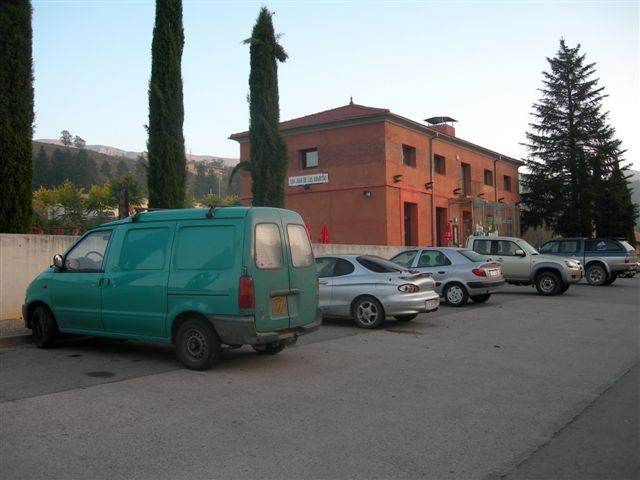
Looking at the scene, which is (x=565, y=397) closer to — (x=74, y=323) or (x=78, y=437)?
(x=78, y=437)

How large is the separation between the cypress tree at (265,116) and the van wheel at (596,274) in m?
12.7

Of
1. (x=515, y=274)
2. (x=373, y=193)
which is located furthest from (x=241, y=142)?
(x=515, y=274)

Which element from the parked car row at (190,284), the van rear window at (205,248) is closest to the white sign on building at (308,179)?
the parked car row at (190,284)

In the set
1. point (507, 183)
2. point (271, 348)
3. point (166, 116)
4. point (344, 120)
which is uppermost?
point (344, 120)

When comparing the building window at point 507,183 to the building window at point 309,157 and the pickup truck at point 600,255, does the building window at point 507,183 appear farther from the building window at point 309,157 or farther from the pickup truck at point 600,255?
the pickup truck at point 600,255

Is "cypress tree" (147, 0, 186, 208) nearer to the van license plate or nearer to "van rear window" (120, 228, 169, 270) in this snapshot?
"van rear window" (120, 228, 169, 270)

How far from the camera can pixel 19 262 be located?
1094 centimetres

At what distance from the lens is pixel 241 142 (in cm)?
3316

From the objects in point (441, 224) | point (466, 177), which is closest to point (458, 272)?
point (441, 224)

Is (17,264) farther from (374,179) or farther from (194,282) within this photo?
(374,179)

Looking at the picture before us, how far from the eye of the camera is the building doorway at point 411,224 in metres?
31.5

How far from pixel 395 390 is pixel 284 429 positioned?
6.06ft

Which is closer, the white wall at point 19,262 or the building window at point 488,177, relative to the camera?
the white wall at point 19,262

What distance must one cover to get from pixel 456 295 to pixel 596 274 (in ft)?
35.6
